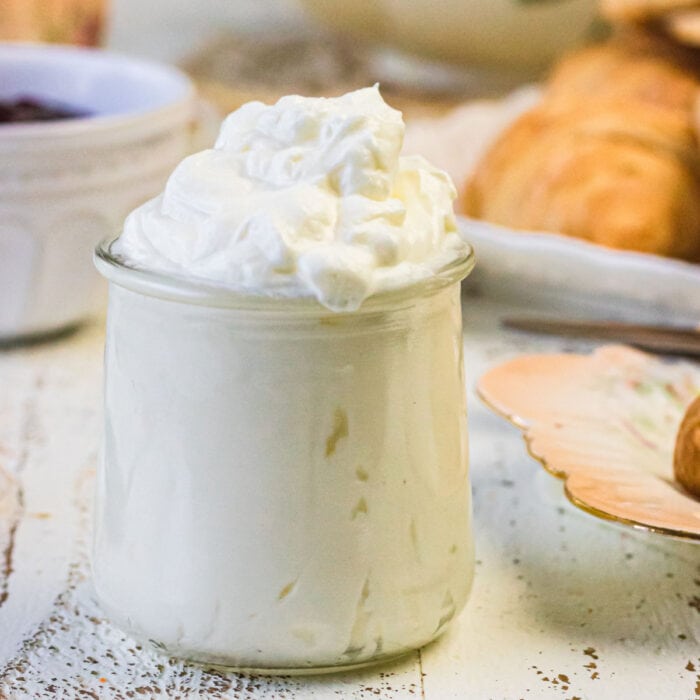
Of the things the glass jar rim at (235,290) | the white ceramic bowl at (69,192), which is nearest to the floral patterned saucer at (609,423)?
the glass jar rim at (235,290)

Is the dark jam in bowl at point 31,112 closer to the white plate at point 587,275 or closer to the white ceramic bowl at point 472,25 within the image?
the white plate at point 587,275

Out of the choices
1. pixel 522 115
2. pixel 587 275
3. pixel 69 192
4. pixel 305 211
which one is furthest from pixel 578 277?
pixel 305 211

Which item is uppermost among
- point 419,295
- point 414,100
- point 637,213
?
point 419,295

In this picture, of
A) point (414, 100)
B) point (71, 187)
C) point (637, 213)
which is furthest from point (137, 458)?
point (414, 100)

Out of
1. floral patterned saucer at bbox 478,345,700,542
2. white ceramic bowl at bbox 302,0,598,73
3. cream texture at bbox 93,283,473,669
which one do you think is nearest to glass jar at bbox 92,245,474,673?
cream texture at bbox 93,283,473,669

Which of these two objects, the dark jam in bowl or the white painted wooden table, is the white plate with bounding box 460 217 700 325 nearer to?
the white painted wooden table

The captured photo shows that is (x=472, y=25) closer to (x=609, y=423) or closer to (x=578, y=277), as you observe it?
(x=578, y=277)

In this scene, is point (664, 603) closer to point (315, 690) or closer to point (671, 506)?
point (671, 506)
